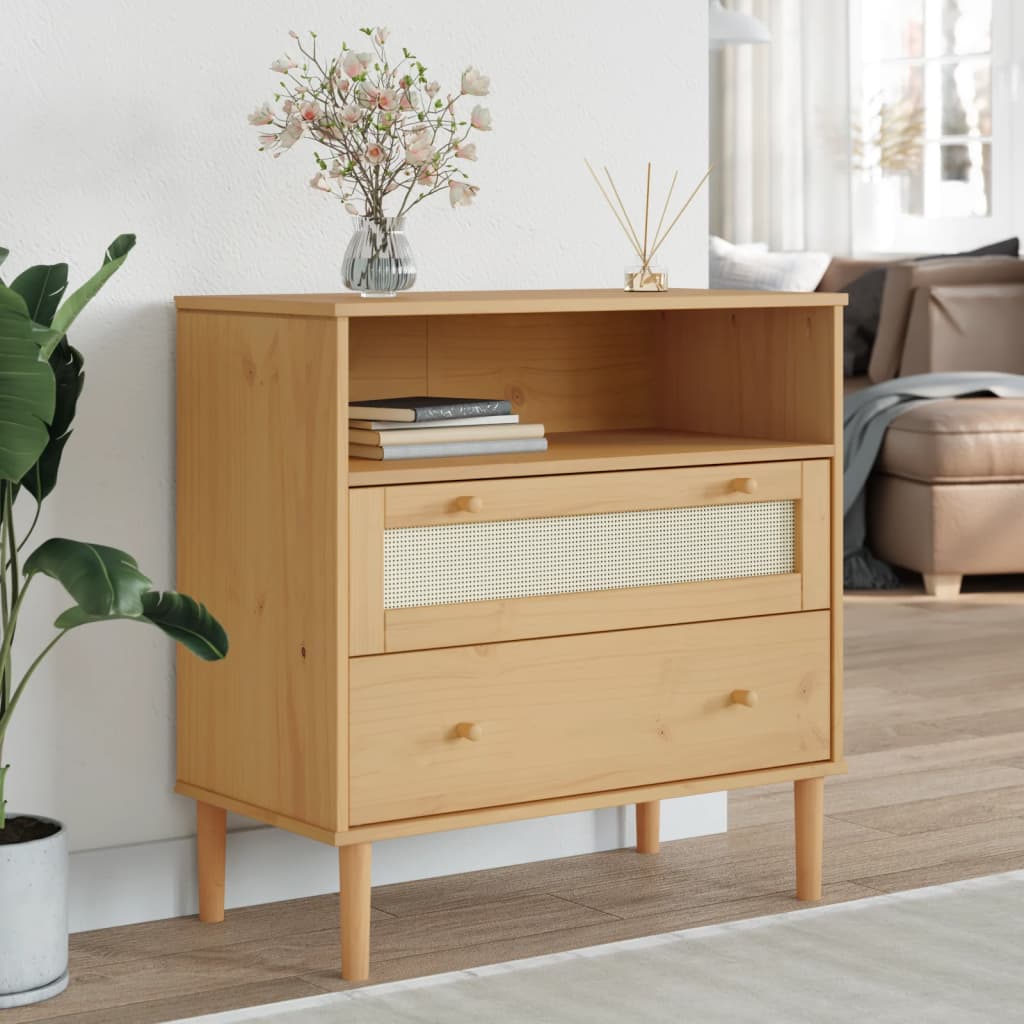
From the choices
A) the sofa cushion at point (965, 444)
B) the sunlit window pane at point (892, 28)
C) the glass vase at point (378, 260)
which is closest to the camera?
the glass vase at point (378, 260)

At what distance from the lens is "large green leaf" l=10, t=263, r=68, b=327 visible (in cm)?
213

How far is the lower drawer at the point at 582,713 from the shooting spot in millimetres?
2254

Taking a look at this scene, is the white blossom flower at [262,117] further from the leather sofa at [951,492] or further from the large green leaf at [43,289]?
the leather sofa at [951,492]

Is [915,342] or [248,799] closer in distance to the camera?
[248,799]

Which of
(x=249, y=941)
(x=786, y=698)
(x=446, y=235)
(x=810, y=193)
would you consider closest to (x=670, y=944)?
(x=786, y=698)

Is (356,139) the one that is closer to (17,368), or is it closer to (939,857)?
(17,368)

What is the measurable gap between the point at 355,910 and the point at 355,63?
1.02m

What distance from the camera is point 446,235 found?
269 centimetres

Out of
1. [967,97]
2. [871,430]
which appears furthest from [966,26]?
[871,430]

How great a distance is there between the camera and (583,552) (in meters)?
2.38

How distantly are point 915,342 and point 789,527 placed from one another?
3.85 metres

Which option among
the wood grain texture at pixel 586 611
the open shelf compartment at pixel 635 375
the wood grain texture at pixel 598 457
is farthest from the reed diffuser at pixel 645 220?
the wood grain texture at pixel 586 611

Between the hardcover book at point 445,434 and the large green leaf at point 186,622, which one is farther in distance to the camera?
the hardcover book at point 445,434

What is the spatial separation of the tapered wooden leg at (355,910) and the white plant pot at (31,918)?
328mm
